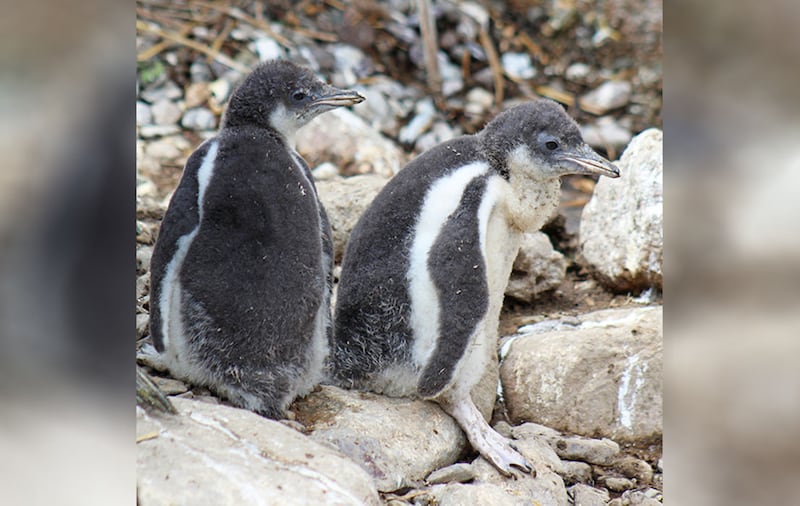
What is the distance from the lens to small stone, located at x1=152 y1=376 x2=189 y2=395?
1317mm

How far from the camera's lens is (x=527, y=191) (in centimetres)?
156

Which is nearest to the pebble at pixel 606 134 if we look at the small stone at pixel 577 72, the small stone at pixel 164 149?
the small stone at pixel 577 72

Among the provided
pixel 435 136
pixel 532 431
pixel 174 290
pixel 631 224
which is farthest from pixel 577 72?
pixel 174 290

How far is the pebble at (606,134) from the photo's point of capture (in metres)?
3.05

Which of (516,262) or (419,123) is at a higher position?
(419,123)

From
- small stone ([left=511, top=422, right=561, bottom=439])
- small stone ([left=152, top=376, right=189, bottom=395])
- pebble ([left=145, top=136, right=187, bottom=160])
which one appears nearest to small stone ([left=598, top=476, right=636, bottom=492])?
small stone ([left=511, top=422, right=561, bottom=439])

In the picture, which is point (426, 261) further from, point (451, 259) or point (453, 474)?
point (453, 474)

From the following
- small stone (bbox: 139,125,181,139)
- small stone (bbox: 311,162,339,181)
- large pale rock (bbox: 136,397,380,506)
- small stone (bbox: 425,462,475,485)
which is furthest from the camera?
small stone (bbox: 139,125,181,139)

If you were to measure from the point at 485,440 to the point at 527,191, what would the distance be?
45cm

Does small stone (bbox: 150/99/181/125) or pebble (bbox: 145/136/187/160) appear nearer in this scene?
pebble (bbox: 145/136/187/160)

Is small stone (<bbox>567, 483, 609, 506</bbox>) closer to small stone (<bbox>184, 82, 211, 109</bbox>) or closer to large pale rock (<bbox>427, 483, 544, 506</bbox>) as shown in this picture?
large pale rock (<bbox>427, 483, 544, 506</bbox>)
